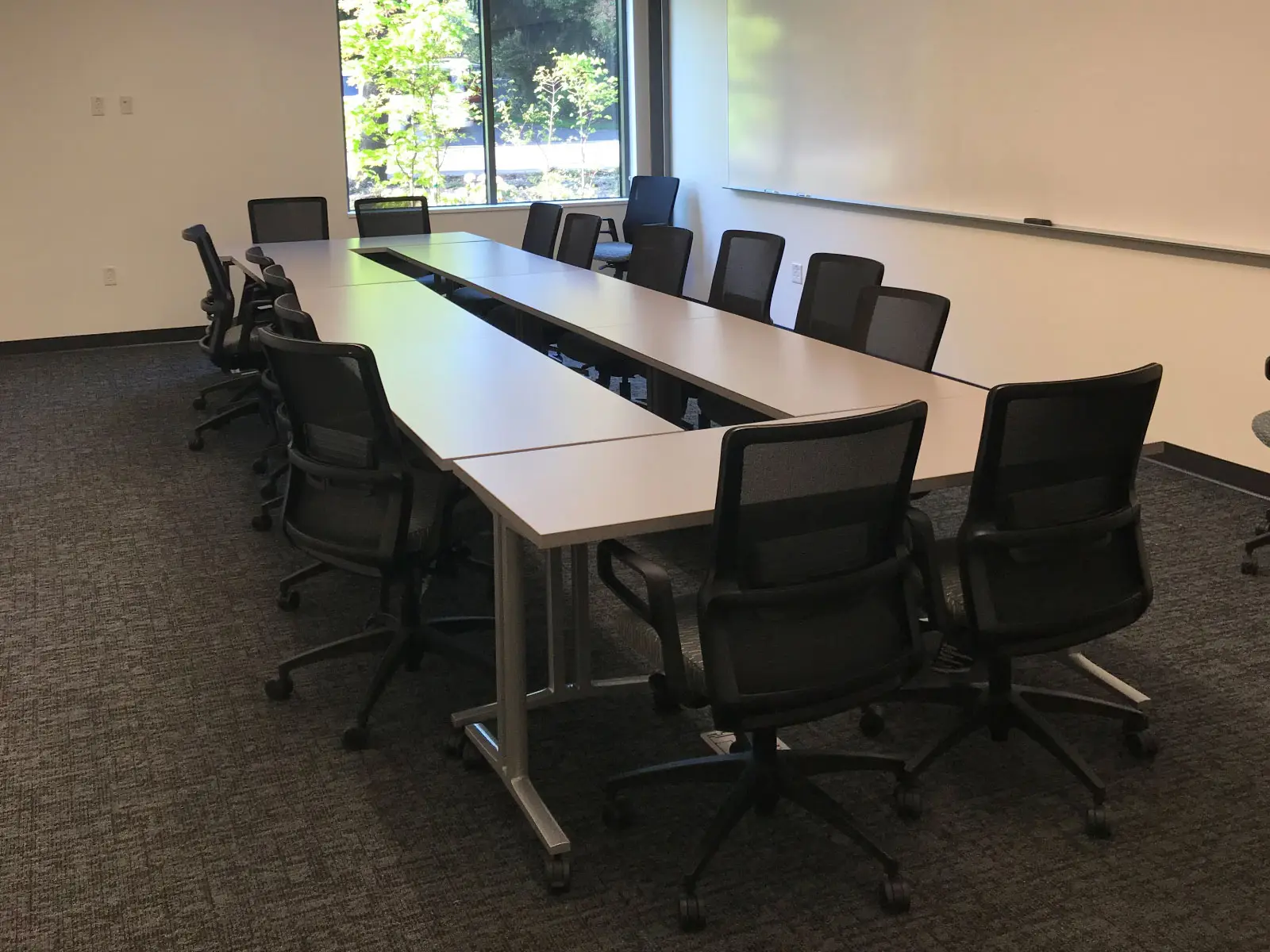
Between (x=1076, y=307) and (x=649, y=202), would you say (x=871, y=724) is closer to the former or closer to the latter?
(x=1076, y=307)

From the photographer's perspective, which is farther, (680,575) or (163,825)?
(680,575)

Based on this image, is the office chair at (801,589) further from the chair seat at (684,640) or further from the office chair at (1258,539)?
the office chair at (1258,539)

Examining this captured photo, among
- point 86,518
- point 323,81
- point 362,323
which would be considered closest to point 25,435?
point 86,518

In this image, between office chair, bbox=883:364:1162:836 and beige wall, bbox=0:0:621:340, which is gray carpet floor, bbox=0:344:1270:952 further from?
beige wall, bbox=0:0:621:340

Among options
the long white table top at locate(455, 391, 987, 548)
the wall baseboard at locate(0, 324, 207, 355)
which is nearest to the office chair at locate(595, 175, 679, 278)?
the wall baseboard at locate(0, 324, 207, 355)

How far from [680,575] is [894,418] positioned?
1.84m

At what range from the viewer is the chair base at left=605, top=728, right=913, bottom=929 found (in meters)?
2.26

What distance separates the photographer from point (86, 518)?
14.8 ft

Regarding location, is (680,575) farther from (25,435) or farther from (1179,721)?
(25,435)

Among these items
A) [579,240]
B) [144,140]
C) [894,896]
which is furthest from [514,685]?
[144,140]

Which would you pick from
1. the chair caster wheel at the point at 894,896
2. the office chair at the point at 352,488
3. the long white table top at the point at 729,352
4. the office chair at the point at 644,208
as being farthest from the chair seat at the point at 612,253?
the chair caster wheel at the point at 894,896

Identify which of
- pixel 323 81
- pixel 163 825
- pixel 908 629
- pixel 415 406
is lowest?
pixel 163 825

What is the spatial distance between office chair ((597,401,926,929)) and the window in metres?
6.75

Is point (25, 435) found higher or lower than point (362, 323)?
lower
